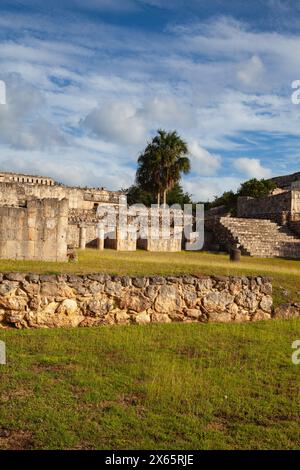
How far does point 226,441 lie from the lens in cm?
413

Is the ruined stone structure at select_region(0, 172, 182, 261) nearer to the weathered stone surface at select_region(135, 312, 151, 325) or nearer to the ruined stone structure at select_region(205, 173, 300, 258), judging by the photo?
the ruined stone structure at select_region(205, 173, 300, 258)

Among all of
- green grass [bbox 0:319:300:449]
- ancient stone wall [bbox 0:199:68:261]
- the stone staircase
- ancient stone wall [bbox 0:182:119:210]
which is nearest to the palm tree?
ancient stone wall [bbox 0:182:119:210]

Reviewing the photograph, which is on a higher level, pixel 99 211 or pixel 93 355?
pixel 99 211

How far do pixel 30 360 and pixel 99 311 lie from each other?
2326 mm

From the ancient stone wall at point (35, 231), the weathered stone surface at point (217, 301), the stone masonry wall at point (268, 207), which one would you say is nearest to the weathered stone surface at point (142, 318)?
the weathered stone surface at point (217, 301)

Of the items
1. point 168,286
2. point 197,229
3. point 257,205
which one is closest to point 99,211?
point 197,229

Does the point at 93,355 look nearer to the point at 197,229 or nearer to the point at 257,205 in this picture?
the point at 197,229

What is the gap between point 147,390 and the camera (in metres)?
5.22

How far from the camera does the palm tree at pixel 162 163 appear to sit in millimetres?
36219

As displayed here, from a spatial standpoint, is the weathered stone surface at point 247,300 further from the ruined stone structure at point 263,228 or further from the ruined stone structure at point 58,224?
the ruined stone structure at point 263,228

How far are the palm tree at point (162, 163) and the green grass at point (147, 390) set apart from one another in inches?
1149

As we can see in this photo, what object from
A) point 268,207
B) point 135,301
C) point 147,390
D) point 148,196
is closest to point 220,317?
point 135,301

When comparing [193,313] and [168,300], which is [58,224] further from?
[193,313]

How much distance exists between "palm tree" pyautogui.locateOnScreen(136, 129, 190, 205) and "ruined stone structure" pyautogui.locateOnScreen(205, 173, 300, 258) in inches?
279
